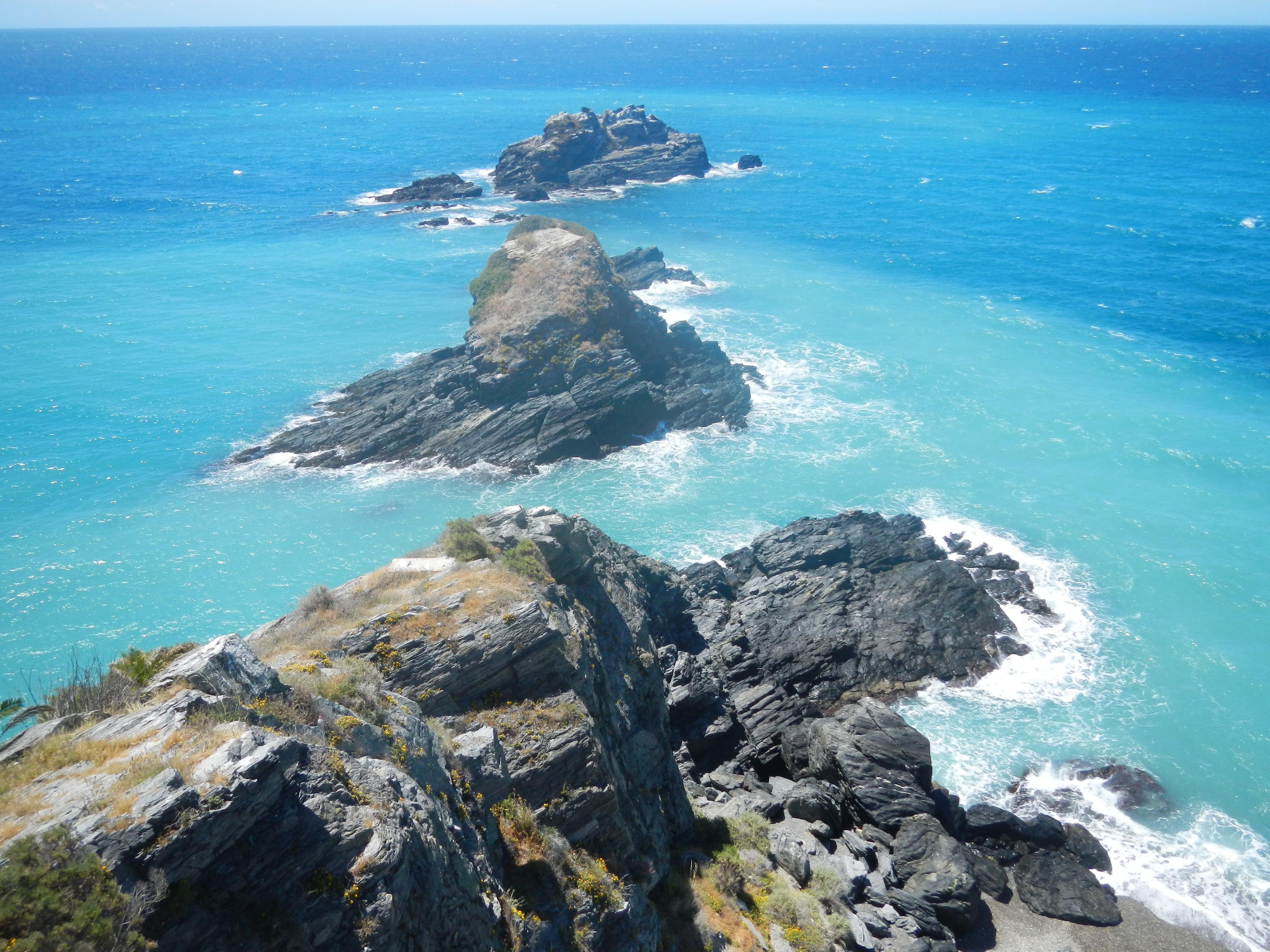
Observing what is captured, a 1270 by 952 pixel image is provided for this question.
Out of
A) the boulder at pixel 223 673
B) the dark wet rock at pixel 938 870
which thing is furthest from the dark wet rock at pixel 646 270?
the boulder at pixel 223 673

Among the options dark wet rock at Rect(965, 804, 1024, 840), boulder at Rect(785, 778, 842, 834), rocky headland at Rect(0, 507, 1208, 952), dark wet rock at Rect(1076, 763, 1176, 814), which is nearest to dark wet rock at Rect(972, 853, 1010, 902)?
rocky headland at Rect(0, 507, 1208, 952)

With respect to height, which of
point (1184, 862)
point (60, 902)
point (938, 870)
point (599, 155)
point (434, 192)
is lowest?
point (1184, 862)

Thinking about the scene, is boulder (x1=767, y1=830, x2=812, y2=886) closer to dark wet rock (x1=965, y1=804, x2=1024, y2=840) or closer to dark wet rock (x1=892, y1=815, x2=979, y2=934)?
dark wet rock (x1=892, y1=815, x2=979, y2=934)

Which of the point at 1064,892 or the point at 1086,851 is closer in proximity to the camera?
the point at 1064,892

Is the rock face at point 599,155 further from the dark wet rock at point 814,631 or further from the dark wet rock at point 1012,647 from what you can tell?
the dark wet rock at point 1012,647

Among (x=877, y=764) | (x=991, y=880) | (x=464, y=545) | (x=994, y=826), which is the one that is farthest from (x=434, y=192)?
(x=991, y=880)

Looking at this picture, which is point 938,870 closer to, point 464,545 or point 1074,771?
point 1074,771
